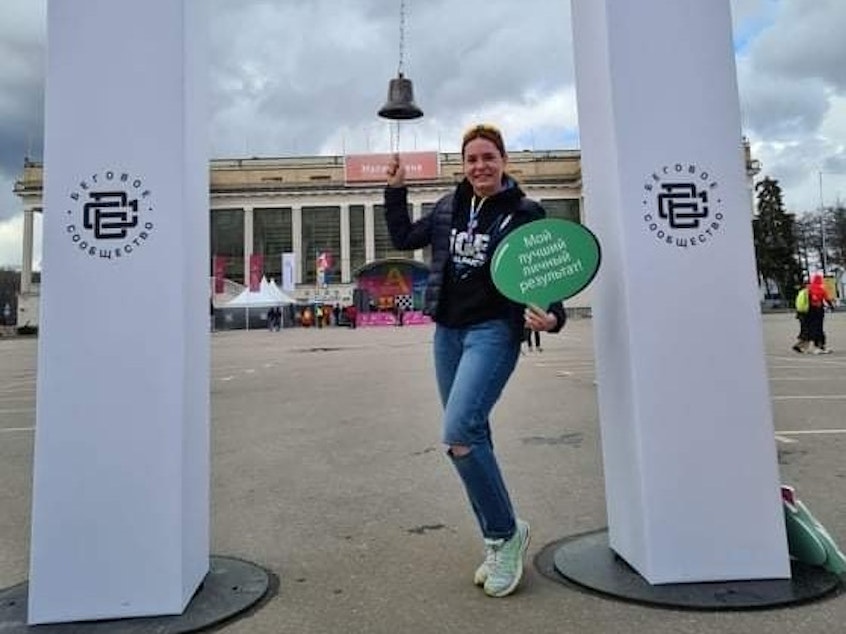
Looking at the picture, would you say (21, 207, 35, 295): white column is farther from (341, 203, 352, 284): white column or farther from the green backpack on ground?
the green backpack on ground

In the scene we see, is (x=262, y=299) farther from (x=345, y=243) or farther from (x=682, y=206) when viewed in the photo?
(x=682, y=206)

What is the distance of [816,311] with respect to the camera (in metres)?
16.3

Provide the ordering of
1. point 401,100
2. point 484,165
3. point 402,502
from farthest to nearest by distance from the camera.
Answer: point 402,502, point 401,100, point 484,165

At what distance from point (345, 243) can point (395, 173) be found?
88831 millimetres

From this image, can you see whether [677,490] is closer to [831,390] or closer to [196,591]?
[196,591]

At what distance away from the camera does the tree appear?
80.4m

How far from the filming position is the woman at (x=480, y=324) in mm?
3057

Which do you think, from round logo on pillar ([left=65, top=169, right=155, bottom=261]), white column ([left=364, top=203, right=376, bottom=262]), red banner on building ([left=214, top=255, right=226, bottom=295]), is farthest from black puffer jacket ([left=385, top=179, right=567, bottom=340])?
white column ([left=364, top=203, right=376, bottom=262])

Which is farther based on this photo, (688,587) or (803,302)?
(803,302)

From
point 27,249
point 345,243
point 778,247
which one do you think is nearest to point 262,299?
point 345,243

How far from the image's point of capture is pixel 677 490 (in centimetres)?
307

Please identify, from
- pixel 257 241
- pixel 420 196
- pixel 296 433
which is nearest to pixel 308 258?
pixel 257 241

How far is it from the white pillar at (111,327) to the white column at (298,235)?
89435mm

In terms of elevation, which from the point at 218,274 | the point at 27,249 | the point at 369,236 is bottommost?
the point at 218,274
